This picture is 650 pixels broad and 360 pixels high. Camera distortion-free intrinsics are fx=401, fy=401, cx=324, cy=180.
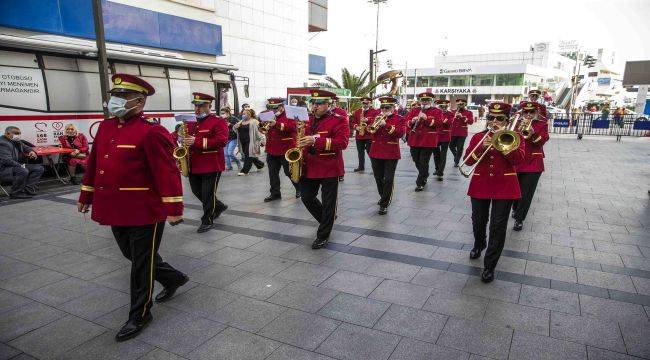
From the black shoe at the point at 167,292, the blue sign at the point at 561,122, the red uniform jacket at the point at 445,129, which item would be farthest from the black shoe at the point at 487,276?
the blue sign at the point at 561,122

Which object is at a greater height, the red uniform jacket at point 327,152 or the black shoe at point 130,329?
the red uniform jacket at point 327,152

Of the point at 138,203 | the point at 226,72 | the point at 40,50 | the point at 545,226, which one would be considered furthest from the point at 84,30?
the point at 545,226

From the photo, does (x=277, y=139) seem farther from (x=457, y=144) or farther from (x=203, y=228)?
(x=457, y=144)

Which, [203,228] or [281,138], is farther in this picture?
[281,138]

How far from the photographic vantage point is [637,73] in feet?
68.2

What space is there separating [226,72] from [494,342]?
1426cm

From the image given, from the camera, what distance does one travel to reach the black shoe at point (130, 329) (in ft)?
10.6

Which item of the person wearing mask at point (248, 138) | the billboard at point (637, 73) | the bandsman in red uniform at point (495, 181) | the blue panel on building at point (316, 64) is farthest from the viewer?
the blue panel on building at point (316, 64)

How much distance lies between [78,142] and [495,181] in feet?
32.5

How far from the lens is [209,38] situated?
72.7ft

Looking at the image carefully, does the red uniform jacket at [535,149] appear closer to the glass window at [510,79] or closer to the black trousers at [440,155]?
the black trousers at [440,155]

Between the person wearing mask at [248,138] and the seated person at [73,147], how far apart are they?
12.7 feet

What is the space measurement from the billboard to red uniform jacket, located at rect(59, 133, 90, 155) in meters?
24.1

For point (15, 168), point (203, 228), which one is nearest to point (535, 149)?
point (203, 228)
